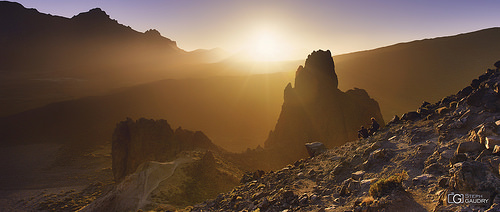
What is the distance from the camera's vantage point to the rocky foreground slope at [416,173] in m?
6.07

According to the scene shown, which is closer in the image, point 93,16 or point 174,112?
point 174,112

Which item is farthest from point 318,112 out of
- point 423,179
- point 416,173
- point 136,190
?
point 423,179

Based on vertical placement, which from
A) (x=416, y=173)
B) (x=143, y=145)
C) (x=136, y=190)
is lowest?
(x=136, y=190)

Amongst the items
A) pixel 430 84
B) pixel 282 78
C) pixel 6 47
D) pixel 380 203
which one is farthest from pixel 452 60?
pixel 6 47

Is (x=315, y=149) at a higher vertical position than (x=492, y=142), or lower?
lower

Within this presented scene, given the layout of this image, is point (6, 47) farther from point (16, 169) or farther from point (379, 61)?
point (379, 61)

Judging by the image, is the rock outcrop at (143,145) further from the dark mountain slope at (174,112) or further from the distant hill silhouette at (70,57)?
the distant hill silhouette at (70,57)

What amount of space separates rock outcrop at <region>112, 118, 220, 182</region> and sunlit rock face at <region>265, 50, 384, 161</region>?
11.8 meters

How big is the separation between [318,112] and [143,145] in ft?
85.0

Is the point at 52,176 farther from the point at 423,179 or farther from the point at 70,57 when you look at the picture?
the point at 70,57

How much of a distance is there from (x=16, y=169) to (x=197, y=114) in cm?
4250

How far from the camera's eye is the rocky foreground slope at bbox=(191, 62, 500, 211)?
19.9 ft

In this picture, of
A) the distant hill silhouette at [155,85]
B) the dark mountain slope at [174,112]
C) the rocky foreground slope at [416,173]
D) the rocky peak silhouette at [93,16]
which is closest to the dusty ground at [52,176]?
the dark mountain slope at [174,112]

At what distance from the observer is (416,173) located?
8.28 m
